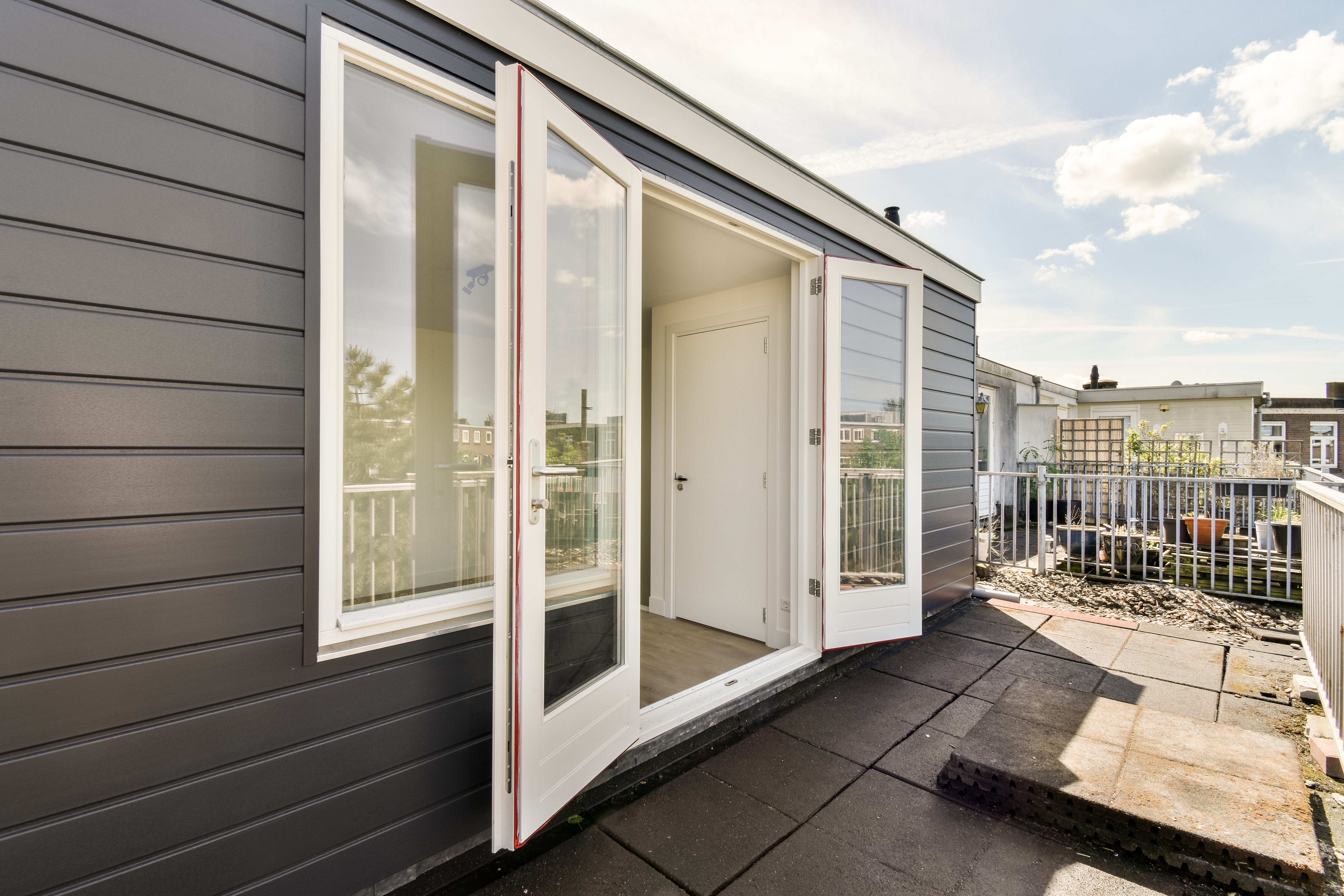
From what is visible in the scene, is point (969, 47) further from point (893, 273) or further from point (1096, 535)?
point (1096, 535)

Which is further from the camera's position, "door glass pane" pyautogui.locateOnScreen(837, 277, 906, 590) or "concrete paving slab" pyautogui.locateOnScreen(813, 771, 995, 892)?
"door glass pane" pyautogui.locateOnScreen(837, 277, 906, 590)

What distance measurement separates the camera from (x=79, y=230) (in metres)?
1.04

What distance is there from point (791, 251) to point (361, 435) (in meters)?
2.37

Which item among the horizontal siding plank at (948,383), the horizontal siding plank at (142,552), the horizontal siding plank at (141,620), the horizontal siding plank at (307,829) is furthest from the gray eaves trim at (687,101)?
the horizontal siding plank at (307,829)

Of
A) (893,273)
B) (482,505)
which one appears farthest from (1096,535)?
(482,505)

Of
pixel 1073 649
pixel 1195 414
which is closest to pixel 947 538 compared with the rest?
pixel 1073 649

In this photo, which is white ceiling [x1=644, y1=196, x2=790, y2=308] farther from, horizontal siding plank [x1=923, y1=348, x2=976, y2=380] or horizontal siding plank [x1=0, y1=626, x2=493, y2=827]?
horizontal siding plank [x1=0, y1=626, x2=493, y2=827]

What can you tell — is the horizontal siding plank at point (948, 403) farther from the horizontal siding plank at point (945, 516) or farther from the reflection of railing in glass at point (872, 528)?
the reflection of railing in glass at point (872, 528)

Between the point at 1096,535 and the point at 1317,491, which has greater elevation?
the point at 1317,491

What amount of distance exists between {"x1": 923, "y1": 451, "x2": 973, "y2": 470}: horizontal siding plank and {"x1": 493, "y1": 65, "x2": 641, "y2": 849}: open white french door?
105 inches

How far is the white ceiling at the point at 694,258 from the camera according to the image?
8.61 feet

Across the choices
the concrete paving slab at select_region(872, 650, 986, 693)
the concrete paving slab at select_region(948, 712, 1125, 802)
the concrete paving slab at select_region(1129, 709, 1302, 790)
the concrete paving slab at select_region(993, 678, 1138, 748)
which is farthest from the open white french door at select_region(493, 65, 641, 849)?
the concrete paving slab at select_region(1129, 709, 1302, 790)

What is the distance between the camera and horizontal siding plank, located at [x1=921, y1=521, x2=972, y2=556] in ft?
12.4

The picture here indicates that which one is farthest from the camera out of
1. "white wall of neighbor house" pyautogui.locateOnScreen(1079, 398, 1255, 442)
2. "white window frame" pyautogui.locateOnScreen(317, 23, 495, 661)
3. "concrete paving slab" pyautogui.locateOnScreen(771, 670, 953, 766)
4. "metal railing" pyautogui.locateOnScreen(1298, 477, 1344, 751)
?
"white wall of neighbor house" pyautogui.locateOnScreen(1079, 398, 1255, 442)
